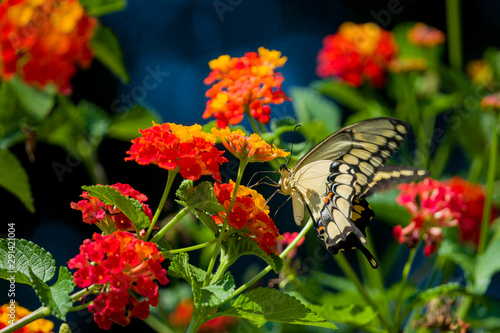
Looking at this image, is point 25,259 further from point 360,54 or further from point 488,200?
point 360,54

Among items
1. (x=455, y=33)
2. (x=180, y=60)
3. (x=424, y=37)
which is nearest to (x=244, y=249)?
(x=455, y=33)

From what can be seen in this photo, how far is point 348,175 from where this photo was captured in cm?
141

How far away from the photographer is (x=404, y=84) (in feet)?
7.47

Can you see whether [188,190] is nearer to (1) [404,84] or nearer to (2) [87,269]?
(2) [87,269]

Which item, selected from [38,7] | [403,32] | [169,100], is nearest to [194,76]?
[169,100]

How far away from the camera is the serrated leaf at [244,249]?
39.1 inches

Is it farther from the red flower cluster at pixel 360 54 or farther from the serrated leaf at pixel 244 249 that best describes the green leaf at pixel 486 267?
the red flower cluster at pixel 360 54

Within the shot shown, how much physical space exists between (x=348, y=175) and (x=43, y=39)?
3.31 ft

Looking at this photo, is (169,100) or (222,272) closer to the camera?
(222,272)

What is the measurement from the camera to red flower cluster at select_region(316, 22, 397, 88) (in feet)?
8.20

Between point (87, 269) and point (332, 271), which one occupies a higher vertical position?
point (87, 269)

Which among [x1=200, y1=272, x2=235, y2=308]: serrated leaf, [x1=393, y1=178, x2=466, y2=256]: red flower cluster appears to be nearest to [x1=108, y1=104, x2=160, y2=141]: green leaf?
[x1=393, y1=178, x2=466, y2=256]: red flower cluster

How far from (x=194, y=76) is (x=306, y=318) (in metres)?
3.10

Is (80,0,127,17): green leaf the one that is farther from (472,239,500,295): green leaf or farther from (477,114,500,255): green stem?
(472,239,500,295): green leaf
